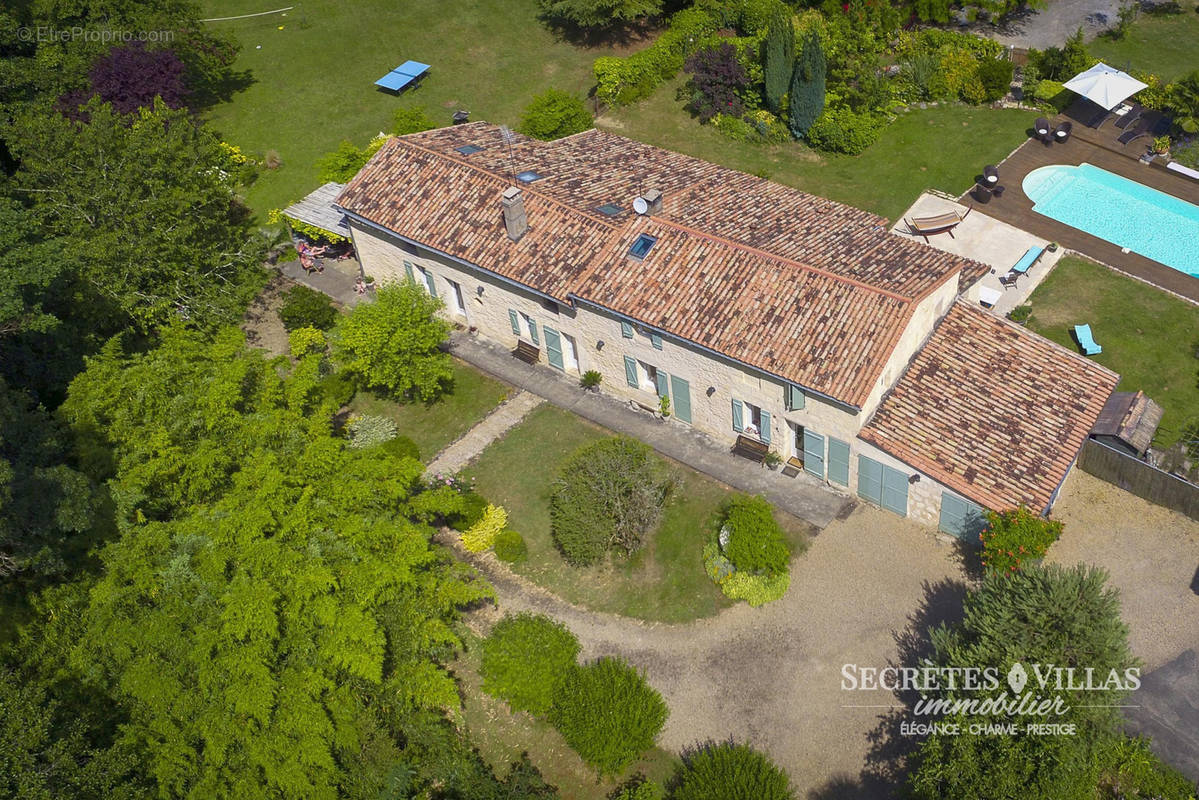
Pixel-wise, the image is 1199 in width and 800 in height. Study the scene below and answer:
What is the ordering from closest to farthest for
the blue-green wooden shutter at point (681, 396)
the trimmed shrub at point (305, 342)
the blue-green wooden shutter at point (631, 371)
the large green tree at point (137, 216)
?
the blue-green wooden shutter at point (681, 396) → the blue-green wooden shutter at point (631, 371) → the large green tree at point (137, 216) → the trimmed shrub at point (305, 342)

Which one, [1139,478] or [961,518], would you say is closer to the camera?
[961,518]

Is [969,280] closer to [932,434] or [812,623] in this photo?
[932,434]

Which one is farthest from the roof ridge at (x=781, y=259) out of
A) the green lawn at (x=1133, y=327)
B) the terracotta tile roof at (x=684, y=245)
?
the green lawn at (x=1133, y=327)

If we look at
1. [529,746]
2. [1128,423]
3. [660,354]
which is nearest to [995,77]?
[1128,423]

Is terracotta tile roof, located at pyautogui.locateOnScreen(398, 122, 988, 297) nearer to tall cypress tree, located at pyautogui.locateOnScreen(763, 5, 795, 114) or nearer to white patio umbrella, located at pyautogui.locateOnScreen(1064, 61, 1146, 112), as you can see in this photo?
tall cypress tree, located at pyautogui.locateOnScreen(763, 5, 795, 114)

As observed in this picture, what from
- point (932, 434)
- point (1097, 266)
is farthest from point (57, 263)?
point (1097, 266)

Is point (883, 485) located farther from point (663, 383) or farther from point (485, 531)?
point (485, 531)

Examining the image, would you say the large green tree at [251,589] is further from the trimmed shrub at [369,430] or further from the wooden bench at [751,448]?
the wooden bench at [751,448]
